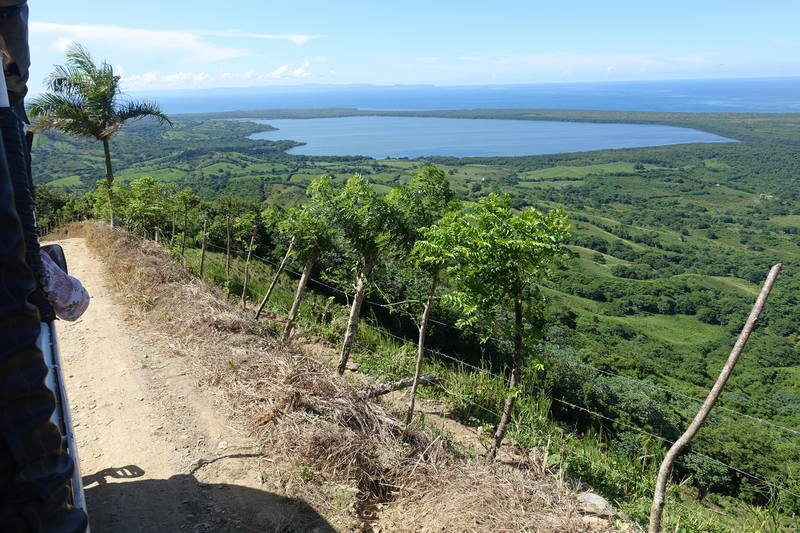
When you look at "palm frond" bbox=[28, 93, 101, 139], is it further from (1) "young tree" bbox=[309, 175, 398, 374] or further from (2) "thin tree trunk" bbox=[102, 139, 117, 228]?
(1) "young tree" bbox=[309, 175, 398, 374]

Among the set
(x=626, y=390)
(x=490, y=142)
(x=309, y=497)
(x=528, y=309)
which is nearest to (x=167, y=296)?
(x=309, y=497)

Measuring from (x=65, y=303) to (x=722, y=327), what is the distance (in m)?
57.3

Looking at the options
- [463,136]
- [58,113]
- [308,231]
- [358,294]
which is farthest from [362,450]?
[463,136]

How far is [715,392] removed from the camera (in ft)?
10.1

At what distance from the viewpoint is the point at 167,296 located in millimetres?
6871

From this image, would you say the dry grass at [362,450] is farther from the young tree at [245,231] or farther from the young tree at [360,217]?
the young tree at [245,231]

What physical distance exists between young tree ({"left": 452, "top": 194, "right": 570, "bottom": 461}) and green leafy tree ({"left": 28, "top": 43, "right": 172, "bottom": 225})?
9.55 metres

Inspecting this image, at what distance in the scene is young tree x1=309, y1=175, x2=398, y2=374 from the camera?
598 cm

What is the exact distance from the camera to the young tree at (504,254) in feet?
13.5

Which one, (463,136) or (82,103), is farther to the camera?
Answer: (463,136)

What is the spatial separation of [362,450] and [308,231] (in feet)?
13.9

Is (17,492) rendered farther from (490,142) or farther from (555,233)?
(490,142)

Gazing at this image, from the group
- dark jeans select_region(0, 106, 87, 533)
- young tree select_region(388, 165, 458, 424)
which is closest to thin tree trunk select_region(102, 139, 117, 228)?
young tree select_region(388, 165, 458, 424)

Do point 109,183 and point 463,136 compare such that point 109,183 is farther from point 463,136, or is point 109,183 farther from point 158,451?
point 463,136
